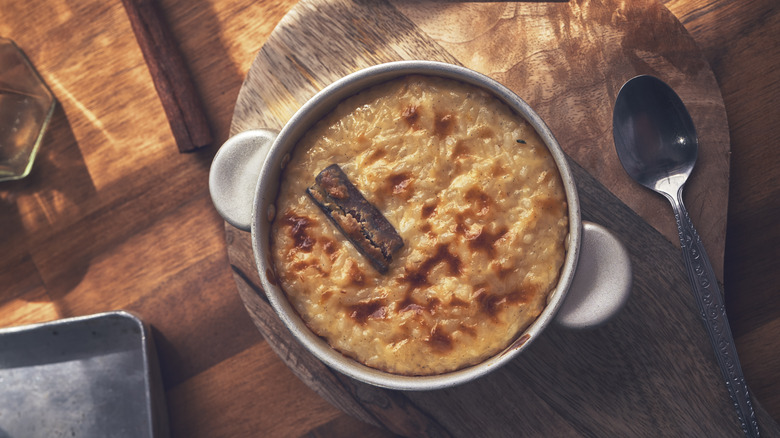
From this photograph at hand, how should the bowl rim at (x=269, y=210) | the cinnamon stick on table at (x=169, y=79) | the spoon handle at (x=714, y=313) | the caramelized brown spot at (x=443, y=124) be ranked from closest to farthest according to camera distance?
→ 1. the bowl rim at (x=269, y=210)
2. the caramelized brown spot at (x=443, y=124)
3. the spoon handle at (x=714, y=313)
4. the cinnamon stick on table at (x=169, y=79)

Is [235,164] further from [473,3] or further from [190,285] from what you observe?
[473,3]

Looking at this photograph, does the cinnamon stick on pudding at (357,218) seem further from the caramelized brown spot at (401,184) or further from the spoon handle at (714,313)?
the spoon handle at (714,313)

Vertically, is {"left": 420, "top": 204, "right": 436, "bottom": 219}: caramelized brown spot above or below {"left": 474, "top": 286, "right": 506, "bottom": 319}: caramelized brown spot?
above

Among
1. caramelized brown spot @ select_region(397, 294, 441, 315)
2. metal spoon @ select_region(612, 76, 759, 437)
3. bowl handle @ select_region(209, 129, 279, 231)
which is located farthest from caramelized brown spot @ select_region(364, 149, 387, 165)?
metal spoon @ select_region(612, 76, 759, 437)

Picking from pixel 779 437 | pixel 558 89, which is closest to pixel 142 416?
pixel 558 89

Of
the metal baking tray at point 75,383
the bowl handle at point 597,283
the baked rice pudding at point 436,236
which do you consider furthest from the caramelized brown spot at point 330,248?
the metal baking tray at point 75,383

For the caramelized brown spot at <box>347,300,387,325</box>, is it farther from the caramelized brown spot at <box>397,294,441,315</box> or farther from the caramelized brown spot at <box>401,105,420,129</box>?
the caramelized brown spot at <box>401,105,420,129</box>

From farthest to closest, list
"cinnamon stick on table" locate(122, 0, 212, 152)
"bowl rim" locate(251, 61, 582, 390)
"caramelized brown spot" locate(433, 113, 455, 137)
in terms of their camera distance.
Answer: "cinnamon stick on table" locate(122, 0, 212, 152), "caramelized brown spot" locate(433, 113, 455, 137), "bowl rim" locate(251, 61, 582, 390)
